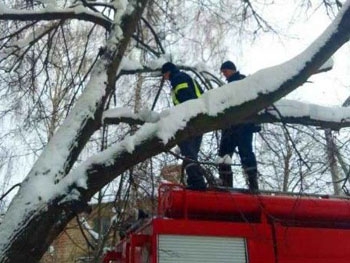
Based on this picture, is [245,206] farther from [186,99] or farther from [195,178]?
[186,99]

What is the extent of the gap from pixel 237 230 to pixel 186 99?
1.77 metres

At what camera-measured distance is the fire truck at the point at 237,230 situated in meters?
4.50

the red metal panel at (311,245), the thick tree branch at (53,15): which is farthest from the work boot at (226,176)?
the thick tree branch at (53,15)

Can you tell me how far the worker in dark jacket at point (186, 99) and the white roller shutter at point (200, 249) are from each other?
1.88ft

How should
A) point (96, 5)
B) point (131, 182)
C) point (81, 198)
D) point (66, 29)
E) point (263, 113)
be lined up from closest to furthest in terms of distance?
1. point (81, 198)
2. point (263, 113)
3. point (131, 182)
4. point (96, 5)
5. point (66, 29)

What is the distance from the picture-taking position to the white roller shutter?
14.5 ft

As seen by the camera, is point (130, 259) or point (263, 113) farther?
point (263, 113)

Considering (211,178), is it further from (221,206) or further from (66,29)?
(66,29)

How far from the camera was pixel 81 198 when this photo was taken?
4527 mm

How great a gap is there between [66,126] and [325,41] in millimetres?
2440

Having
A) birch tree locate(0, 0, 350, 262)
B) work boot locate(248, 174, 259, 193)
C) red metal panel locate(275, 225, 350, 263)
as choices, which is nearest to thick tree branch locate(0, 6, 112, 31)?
birch tree locate(0, 0, 350, 262)

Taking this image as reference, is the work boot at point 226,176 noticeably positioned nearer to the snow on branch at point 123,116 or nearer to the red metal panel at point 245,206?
the red metal panel at point 245,206

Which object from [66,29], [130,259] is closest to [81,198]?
[130,259]

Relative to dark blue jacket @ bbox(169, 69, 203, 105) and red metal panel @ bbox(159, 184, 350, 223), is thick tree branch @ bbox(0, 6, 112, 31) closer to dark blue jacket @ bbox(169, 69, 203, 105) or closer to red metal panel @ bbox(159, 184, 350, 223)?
dark blue jacket @ bbox(169, 69, 203, 105)
